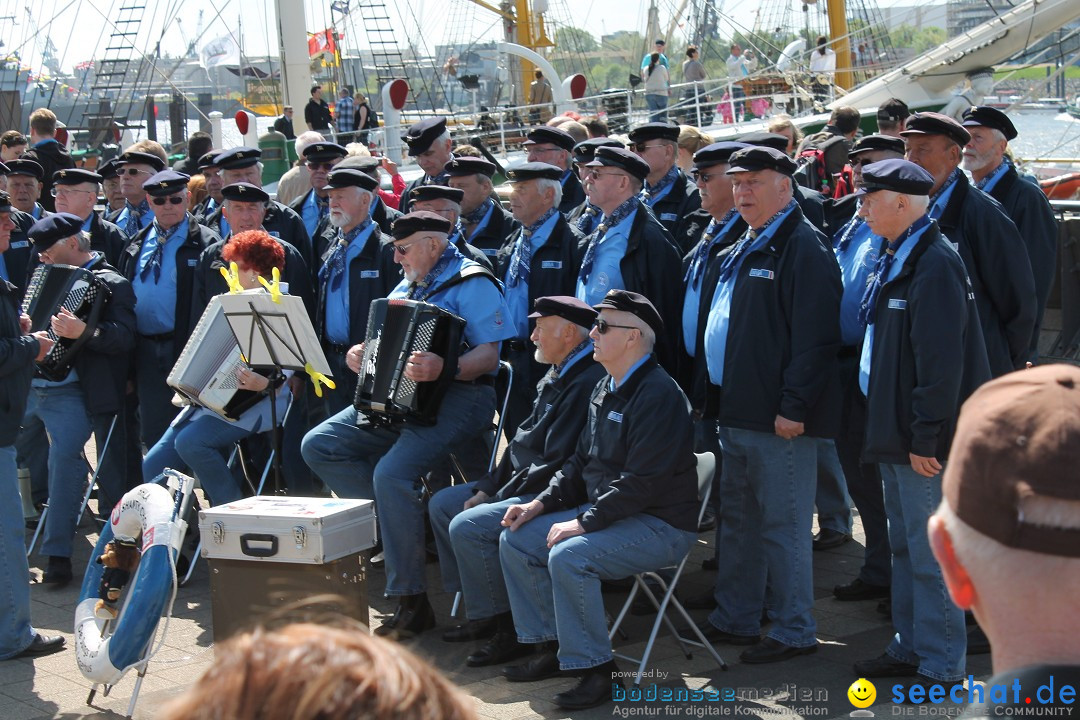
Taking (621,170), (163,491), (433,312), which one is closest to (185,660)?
(163,491)

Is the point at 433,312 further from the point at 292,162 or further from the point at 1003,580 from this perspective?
the point at 292,162

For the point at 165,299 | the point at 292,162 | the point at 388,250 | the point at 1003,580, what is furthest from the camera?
the point at 292,162

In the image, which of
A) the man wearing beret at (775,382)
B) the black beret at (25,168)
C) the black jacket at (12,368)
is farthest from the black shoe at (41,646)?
the black beret at (25,168)

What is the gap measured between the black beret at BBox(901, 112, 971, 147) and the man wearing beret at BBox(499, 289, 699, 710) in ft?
5.37

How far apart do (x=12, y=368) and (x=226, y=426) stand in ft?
5.35

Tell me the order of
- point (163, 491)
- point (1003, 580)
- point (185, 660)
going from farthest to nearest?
point (185, 660) < point (163, 491) < point (1003, 580)

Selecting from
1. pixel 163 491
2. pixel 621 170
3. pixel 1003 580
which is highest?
pixel 621 170

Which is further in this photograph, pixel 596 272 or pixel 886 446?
pixel 596 272

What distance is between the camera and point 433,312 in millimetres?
6621

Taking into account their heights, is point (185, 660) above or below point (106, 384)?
below

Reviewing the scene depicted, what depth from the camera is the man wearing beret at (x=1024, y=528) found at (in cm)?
172

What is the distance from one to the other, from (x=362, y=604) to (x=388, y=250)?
265cm

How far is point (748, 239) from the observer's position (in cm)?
601

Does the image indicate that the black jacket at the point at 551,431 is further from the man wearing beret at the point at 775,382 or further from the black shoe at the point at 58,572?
the black shoe at the point at 58,572
